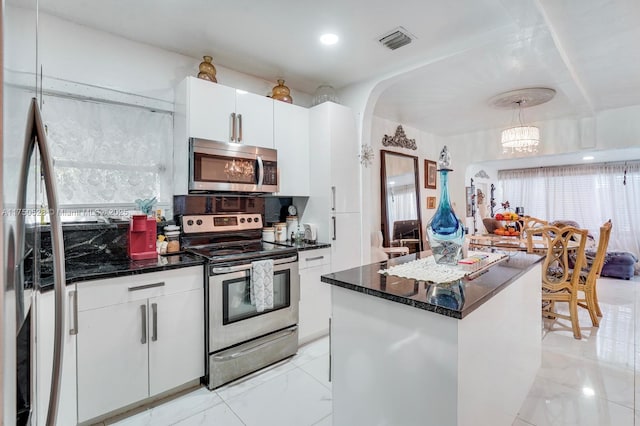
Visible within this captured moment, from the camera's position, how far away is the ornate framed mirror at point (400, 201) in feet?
15.1

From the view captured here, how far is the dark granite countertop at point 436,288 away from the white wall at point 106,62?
2.17 metres

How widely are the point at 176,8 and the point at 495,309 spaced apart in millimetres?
2578

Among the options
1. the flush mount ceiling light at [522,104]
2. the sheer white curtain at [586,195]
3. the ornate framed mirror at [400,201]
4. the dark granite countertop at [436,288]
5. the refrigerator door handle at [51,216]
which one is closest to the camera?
the refrigerator door handle at [51,216]

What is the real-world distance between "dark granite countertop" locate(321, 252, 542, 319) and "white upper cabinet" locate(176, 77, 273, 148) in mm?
1596

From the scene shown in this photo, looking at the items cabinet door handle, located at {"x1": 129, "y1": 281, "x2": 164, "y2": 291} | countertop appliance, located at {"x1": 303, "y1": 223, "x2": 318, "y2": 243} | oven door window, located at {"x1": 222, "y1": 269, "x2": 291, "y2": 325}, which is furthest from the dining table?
cabinet door handle, located at {"x1": 129, "y1": 281, "x2": 164, "y2": 291}

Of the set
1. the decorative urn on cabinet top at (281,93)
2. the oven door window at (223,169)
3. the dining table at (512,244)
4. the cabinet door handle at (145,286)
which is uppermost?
the decorative urn on cabinet top at (281,93)

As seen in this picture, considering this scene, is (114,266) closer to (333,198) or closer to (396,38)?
(333,198)

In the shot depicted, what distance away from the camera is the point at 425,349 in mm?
1264

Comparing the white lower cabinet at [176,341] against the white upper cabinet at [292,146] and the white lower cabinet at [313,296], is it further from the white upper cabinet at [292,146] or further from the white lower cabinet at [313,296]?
the white upper cabinet at [292,146]

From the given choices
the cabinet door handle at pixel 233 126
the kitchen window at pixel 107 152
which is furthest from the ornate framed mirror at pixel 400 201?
the kitchen window at pixel 107 152

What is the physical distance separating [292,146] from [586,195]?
7.11 metres

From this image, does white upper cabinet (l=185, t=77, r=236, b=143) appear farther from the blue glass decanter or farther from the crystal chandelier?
the crystal chandelier

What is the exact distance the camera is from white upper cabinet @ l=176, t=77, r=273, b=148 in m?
2.44

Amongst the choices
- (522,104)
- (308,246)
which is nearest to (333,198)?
(308,246)
